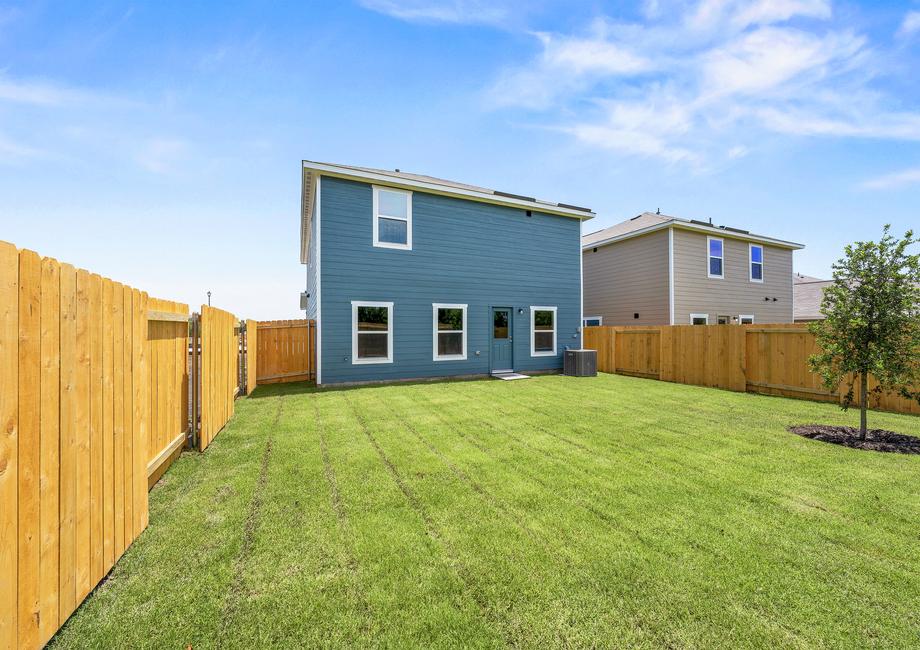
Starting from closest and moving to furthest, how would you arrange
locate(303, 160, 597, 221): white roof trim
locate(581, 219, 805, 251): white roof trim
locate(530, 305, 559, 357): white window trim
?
locate(303, 160, 597, 221): white roof trim → locate(530, 305, 559, 357): white window trim → locate(581, 219, 805, 251): white roof trim

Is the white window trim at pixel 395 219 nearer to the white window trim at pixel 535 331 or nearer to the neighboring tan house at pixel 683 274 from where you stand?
the white window trim at pixel 535 331

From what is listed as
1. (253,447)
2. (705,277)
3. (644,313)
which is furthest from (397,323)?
(705,277)

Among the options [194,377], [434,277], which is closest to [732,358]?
[434,277]

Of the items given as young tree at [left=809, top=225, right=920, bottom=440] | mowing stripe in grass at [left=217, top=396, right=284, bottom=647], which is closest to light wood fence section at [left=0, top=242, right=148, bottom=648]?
mowing stripe in grass at [left=217, top=396, right=284, bottom=647]

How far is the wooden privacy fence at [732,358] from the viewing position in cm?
797

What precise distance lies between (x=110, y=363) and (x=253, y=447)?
2690 millimetres

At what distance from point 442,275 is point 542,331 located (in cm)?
408

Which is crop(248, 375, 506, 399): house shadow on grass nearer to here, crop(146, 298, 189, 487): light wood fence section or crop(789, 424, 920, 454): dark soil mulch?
crop(146, 298, 189, 487): light wood fence section

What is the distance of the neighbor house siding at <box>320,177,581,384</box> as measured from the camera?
960 centimetres

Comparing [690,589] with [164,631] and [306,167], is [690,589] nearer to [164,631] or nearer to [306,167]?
[164,631]

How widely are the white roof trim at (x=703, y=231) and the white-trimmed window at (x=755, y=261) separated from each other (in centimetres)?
32

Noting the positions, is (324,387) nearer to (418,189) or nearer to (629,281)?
(418,189)

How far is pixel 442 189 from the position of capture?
10.7 meters

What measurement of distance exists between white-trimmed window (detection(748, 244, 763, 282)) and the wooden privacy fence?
8.54 m
